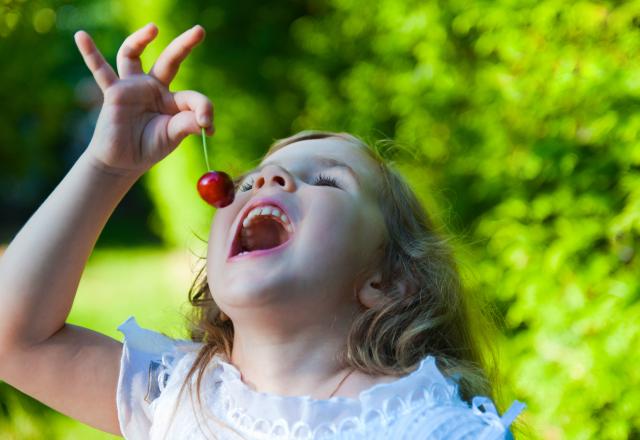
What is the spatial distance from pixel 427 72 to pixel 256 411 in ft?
7.06

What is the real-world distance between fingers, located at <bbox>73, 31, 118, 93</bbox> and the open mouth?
45cm

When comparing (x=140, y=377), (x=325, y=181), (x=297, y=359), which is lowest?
(x=140, y=377)

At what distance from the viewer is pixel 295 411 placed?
1.79m

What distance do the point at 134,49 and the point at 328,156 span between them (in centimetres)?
50

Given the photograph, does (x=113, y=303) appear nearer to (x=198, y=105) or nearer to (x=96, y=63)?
(x=96, y=63)

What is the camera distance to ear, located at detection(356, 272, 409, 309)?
195 cm

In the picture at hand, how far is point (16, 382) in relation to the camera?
204cm

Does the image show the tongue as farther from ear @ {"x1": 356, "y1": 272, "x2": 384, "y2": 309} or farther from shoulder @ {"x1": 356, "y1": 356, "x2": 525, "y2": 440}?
shoulder @ {"x1": 356, "y1": 356, "x2": 525, "y2": 440}

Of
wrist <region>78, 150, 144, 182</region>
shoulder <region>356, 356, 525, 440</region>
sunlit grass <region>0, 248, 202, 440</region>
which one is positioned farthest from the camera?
sunlit grass <region>0, 248, 202, 440</region>

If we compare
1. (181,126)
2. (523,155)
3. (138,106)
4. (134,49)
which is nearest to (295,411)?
(181,126)

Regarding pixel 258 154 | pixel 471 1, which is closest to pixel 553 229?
pixel 471 1

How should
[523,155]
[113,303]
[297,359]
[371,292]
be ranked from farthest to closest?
[113,303] < [523,155] < [371,292] < [297,359]

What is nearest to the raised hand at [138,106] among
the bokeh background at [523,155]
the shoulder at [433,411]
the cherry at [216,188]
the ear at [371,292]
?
the cherry at [216,188]

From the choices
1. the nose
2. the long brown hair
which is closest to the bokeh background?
the long brown hair
